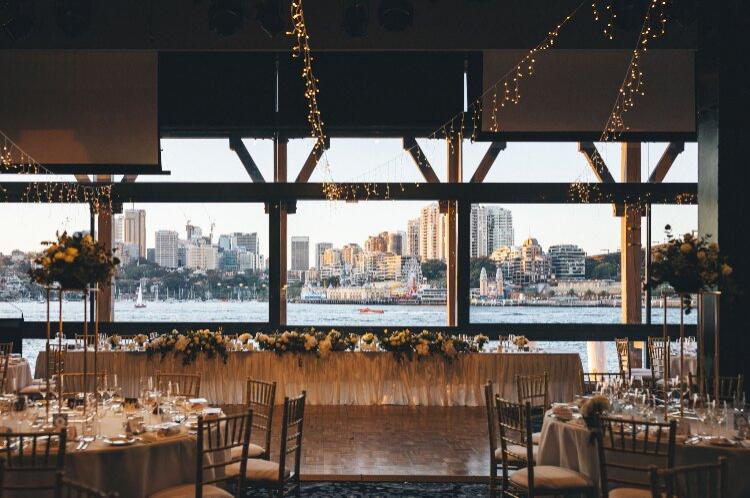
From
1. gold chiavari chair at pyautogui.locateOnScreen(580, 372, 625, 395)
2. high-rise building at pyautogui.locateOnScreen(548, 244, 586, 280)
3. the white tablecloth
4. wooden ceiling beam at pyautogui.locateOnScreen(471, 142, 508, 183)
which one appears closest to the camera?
gold chiavari chair at pyautogui.locateOnScreen(580, 372, 625, 395)

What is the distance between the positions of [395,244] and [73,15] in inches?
295

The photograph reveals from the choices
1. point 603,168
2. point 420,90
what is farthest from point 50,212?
point 603,168

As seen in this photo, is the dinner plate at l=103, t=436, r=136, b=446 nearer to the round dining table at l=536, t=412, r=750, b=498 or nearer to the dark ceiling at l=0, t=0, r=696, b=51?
the round dining table at l=536, t=412, r=750, b=498

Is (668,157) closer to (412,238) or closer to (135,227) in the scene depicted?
(412,238)

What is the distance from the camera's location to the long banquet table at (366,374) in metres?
9.11

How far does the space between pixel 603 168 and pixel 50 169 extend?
8686mm

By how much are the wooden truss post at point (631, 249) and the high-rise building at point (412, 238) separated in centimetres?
356

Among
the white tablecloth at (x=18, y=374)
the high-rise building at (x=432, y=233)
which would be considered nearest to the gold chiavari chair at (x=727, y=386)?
the high-rise building at (x=432, y=233)

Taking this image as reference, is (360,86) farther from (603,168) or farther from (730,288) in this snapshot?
(730,288)

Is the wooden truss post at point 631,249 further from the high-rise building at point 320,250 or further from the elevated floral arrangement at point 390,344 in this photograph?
the high-rise building at point 320,250

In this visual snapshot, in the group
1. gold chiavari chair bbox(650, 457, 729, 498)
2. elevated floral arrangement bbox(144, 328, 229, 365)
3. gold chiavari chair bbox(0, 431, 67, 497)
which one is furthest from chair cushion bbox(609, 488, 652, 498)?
elevated floral arrangement bbox(144, 328, 229, 365)

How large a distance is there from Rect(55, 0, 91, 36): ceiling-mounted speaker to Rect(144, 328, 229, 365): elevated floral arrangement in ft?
13.0

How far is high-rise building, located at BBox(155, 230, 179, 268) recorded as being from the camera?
14.3 metres

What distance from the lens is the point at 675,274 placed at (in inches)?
200
